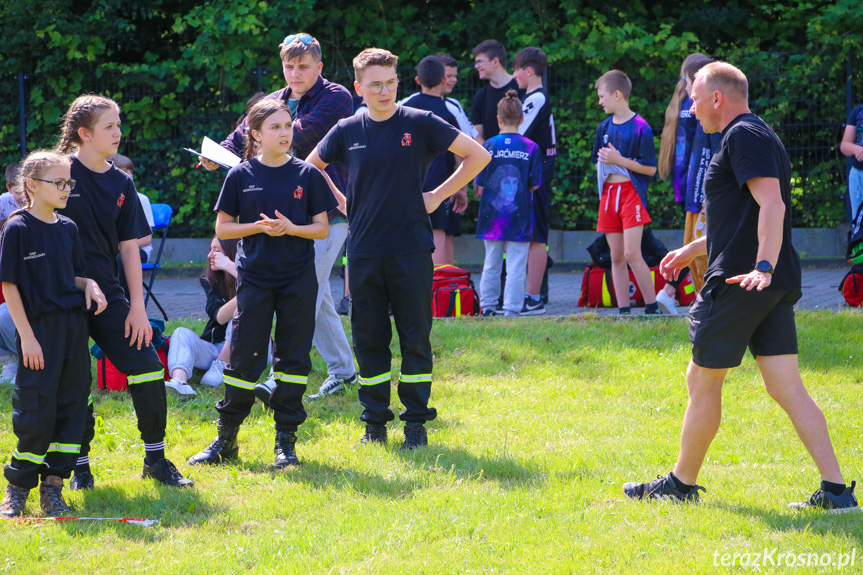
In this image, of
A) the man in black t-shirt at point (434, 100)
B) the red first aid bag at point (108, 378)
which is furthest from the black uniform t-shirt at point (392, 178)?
the man in black t-shirt at point (434, 100)

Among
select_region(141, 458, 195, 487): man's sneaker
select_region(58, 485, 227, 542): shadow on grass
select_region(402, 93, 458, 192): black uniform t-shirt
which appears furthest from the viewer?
select_region(402, 93, 458, 192): black uniform t-shirt

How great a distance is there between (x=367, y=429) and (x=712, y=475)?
1.88 m

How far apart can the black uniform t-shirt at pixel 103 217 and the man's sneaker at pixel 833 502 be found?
3.30 meters

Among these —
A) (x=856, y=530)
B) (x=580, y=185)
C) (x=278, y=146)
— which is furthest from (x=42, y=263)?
(x=580, y=185)

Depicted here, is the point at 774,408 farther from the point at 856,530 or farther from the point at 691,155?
the point at 691,155

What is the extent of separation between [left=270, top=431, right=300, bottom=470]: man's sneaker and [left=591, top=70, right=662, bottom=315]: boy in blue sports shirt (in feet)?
14.0

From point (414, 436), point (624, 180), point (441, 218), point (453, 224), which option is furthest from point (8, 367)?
point (624, 180)

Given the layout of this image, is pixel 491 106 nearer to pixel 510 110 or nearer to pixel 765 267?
pixel 510 110

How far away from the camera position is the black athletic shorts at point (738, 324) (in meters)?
3.90

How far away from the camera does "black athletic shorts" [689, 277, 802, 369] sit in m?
3.90

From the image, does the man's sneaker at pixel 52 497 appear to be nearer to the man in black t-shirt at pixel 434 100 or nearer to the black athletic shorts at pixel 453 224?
the man in black t-shirt at pixel 434 100

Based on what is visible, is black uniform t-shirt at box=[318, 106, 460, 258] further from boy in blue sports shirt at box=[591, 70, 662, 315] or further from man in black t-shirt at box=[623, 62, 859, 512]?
boy in blue sports shirt at box=[591, 70, 662, 315]

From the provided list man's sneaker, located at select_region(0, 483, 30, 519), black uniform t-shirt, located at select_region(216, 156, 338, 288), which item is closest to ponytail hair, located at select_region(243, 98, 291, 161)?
black uniform t-shirt, located at select_region(216, 156, 338, 288)

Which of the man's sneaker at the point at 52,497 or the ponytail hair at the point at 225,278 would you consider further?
the ponytail hair at the point at 225,278
